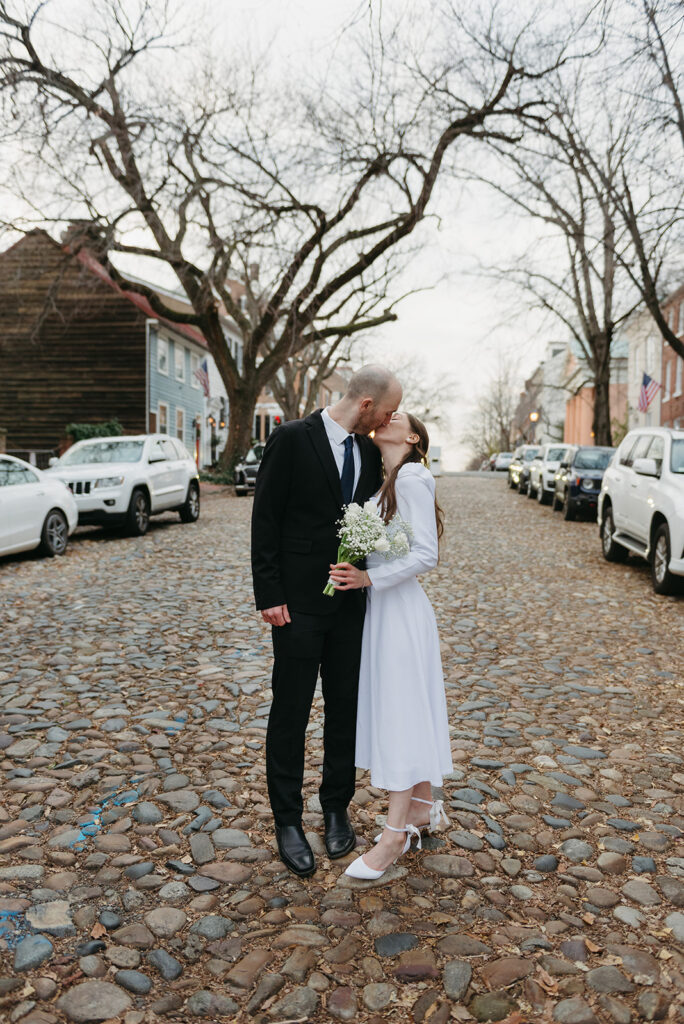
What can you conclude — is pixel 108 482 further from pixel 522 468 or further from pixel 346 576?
pixel 522 468

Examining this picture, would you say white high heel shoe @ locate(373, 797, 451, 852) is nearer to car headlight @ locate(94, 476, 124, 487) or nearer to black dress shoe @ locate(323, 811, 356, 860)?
black dress shoe @ locate(323, 811, 356, 860)

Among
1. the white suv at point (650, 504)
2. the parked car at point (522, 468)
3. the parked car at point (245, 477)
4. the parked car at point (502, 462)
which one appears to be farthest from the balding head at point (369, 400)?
the parked car at point (502, 462)

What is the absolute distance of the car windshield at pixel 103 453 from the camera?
14.5 meters

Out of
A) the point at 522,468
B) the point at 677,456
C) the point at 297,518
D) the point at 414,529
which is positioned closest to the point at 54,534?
the point at 677,456

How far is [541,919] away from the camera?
9.87 feet

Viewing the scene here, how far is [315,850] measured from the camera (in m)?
3.54

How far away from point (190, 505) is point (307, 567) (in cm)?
1351

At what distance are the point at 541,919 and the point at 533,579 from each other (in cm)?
785

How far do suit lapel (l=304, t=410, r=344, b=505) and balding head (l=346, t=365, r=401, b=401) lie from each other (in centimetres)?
22

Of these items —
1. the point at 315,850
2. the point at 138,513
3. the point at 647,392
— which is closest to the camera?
the point at 315,850

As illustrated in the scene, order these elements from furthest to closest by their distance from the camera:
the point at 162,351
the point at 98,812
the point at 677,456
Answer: the point at 162,351 < the point at 677,456 < the point at 98,812

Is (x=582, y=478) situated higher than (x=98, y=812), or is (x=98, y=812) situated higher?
(x=582, y=478)

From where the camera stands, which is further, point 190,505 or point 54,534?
point 190,505

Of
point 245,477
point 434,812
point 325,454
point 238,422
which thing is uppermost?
point 238,422
